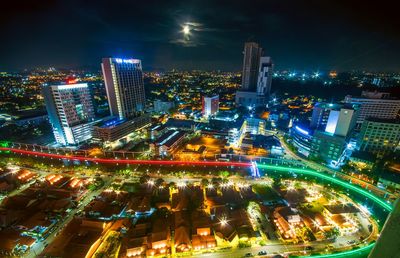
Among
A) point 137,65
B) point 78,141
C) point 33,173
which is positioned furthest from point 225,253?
point 137,65

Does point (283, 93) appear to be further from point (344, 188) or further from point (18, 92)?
point (18, 92)

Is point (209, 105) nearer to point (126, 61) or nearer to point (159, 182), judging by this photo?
point (126, 61)

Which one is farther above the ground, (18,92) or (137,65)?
(137,65)

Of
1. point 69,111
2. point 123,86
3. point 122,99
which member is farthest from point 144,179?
point 123,86

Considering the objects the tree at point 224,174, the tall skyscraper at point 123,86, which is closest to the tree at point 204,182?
the tree at point 224,174

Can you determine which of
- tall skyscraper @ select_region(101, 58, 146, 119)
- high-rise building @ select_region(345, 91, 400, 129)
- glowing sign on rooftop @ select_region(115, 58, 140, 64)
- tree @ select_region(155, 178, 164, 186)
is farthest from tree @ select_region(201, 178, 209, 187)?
high-rise building @ select_region(345, 91, 400, 129)

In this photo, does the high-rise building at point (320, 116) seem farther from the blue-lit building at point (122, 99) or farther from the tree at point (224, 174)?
the blue-lit building at point (122, 99)

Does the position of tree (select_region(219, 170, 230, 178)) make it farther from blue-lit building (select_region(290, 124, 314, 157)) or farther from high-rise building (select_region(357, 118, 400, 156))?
high-rise building (select_region(357, 118, 400, 156))

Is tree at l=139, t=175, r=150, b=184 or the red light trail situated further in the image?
the red light trail
